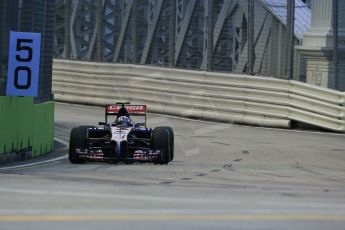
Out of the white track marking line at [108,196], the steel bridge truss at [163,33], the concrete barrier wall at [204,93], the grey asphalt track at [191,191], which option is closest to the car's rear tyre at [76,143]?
the grey asphalt track at [191,191]

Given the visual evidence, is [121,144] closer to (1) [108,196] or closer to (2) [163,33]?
(1) [108,196]

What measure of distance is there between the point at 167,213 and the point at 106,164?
259 inches

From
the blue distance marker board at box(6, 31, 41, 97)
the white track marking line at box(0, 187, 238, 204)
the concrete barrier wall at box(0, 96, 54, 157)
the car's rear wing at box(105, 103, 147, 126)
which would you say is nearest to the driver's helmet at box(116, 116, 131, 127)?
the car's rear wing at box(105, 103, 147, 126)

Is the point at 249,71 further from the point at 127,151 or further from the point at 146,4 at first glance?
the point at 127,151

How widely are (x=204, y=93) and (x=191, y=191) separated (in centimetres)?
1421

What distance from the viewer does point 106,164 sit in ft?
47.7

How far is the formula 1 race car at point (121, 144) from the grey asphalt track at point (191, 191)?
0.67 feet

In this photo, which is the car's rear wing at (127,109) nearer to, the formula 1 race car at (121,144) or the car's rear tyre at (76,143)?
the formula 1 race car at (121,144)

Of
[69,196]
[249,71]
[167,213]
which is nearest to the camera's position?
[167,213]

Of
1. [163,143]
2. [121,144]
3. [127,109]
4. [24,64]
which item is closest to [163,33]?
[127,109]

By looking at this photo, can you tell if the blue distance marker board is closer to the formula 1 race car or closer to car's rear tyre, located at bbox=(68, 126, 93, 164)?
car's rear tyre, located at bbox=(68, 126, 93, 164)

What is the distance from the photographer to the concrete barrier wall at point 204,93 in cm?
2169

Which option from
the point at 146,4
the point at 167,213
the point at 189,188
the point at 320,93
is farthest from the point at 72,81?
the point at 167,213

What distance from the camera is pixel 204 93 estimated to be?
78.8ft
